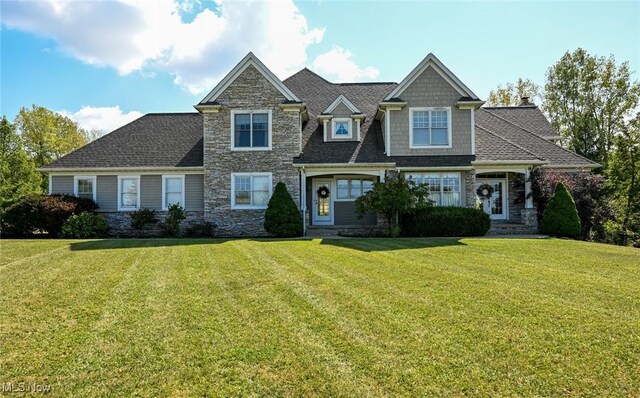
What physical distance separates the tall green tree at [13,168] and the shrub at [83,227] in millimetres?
18469

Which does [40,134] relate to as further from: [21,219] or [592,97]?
[592,97]

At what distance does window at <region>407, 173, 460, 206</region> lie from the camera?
18.7 metres

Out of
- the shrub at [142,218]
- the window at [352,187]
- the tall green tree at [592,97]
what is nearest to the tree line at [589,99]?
the tall green tree at [592,97]

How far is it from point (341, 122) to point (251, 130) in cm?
473

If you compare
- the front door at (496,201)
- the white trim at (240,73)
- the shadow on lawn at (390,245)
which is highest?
the white trim at (240,73)

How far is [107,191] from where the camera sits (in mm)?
19453

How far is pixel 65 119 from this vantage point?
1817 inches

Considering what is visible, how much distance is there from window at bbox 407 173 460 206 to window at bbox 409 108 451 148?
155 centimetres

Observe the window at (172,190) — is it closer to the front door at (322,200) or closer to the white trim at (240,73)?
the white trim at (240,73)

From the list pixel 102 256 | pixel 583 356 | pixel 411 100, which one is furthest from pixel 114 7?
pixel 583 356

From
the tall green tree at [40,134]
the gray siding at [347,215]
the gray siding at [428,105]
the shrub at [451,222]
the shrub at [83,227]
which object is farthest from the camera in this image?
the tall green tree at [40,134]

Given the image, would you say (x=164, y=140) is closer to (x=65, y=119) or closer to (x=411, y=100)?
(x=411, y=100)

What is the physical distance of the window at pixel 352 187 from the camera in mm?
20031

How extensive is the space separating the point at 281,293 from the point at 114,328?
2530 millimetres
